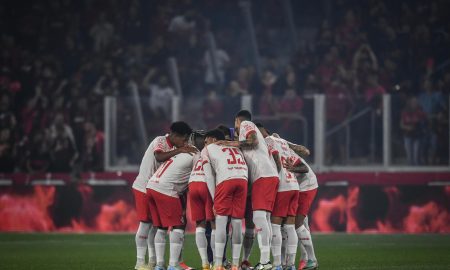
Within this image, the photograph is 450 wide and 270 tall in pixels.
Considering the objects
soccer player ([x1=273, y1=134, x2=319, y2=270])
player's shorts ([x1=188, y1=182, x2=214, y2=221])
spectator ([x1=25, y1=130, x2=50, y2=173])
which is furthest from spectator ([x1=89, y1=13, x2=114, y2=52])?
player's shorts ([x1=188, y1=182, x2=214, y2=221])

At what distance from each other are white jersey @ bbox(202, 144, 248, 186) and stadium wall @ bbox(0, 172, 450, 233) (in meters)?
9.75

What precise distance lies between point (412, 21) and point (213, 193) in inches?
547

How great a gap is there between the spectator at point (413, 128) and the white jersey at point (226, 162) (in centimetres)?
948

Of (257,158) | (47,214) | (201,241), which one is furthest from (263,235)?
(47,214)

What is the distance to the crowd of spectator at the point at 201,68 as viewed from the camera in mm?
23062

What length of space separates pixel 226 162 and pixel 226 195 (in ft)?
1.41

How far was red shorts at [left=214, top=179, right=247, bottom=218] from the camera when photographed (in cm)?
1346

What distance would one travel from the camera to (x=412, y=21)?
86.3ft

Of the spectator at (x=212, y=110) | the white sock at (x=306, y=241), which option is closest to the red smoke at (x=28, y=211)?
the spectator at (x=212, y=110)

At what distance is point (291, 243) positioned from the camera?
14.0m

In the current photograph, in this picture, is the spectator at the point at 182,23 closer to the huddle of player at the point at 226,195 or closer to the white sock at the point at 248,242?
the huddle of player at the point at 226,195

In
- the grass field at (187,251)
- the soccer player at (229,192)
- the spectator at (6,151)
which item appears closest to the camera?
the soccer player at (229,192)

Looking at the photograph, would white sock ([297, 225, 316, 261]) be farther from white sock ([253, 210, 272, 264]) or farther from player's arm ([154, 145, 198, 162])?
player's arm ([154, 145, 198, 162])

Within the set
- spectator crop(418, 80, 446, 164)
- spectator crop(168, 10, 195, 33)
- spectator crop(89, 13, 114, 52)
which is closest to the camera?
spectator crop(418, 80, 446, 164)
